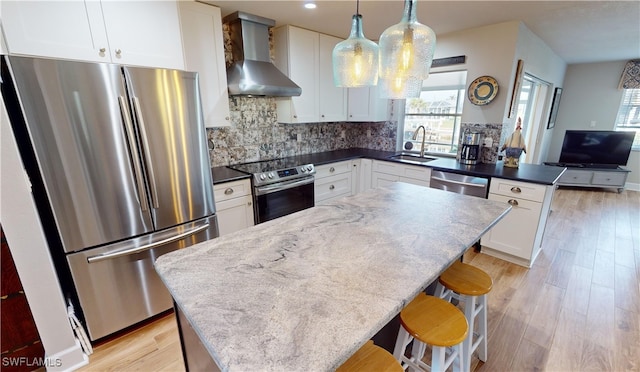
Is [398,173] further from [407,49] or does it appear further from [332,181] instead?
[407,49]

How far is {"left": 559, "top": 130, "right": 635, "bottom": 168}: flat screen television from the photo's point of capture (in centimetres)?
488

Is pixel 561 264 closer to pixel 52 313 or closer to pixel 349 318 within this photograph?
pixel 349 318

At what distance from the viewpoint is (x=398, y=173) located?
3.37m

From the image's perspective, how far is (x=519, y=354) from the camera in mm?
1732

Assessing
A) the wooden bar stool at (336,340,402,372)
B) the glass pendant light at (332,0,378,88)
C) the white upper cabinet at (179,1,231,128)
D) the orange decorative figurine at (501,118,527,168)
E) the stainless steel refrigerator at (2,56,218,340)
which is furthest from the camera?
the orange decorative figurine at (501,118,527,168)

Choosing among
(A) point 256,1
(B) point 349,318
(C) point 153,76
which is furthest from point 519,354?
(A) point 256,1

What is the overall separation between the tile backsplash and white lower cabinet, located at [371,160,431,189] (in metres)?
0.63

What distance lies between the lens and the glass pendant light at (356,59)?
1.35 meters

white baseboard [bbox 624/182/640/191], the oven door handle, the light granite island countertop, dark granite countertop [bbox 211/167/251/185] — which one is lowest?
white baseboard [bbox 624/182/640/191]

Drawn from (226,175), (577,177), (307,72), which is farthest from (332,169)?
(577,177)

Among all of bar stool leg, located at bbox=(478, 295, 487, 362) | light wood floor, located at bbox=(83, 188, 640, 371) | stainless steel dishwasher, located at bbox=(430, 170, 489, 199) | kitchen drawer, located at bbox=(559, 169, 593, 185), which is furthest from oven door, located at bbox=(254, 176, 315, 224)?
kitchen drawer, located at bbox=(559, 169, 593, 185)

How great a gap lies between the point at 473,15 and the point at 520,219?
6.54 ft

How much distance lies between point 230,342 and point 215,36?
254cm

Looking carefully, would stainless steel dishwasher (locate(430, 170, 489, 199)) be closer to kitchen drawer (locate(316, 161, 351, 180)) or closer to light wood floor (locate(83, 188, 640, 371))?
light wood floor (locate(83, 188, 640, 371))
